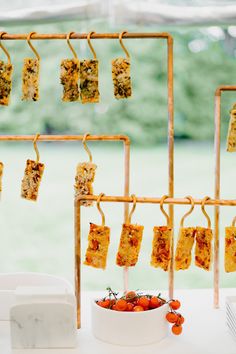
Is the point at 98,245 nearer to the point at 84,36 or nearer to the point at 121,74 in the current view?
the point at 121,74

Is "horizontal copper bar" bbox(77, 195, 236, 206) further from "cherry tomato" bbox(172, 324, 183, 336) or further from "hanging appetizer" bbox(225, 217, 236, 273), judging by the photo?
"cherry tomato" bbox(172, 324, 183, 336)

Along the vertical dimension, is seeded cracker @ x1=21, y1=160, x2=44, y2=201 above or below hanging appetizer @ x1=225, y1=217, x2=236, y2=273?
above

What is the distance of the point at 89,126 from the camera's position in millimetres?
6867

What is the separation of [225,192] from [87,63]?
537cm

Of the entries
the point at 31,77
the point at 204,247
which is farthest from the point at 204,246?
the point at 31,77

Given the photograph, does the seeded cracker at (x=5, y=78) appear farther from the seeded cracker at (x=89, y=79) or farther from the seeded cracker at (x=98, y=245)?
the seeded cracker at (x=98, y=245)

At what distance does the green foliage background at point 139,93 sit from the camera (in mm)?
6676

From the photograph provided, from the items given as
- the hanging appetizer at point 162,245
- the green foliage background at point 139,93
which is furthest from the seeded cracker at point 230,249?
the green foliage background at point 139,93

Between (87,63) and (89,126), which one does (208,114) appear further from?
(87,63)

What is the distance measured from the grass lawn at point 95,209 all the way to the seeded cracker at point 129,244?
3.34m

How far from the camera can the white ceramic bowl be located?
1298mm

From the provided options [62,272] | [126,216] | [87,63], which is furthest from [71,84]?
[62,272]

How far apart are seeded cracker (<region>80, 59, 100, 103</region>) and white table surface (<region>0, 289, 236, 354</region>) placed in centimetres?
60

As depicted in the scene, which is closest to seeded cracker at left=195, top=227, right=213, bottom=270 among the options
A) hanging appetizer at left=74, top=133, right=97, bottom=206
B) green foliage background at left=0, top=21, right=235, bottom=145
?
hanging appetizer at left=74, top=133, right=97, bottom=206
